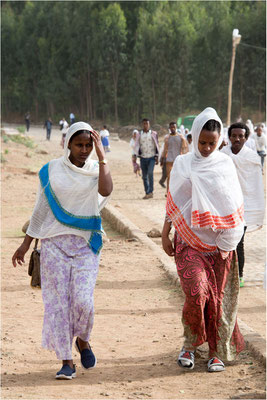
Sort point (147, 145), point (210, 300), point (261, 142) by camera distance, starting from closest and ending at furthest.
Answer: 1. point (210, 300)
2. point (147, 145)
3. point (261, 142)

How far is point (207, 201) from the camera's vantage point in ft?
16.2

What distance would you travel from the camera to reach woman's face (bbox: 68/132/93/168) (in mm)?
4844

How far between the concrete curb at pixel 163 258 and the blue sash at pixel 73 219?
4.57 ft

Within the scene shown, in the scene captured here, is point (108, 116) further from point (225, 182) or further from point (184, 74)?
point (225, 182)

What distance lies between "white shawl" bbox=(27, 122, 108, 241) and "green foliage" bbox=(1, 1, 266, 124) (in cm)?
5337

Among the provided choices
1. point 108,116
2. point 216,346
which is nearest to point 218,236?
point 216,346

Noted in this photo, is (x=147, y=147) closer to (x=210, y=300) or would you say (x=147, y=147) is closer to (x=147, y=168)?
(x=147, y=168)

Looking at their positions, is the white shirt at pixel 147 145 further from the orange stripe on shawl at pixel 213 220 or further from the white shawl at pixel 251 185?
the orange stripe on shawl at pixel 213 220

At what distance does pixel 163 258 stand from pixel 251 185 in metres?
1.80

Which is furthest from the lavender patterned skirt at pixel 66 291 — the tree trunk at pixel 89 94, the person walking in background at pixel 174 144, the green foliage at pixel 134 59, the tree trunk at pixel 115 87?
the tree trunk at pixel 89 94

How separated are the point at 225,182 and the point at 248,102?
56.7 m

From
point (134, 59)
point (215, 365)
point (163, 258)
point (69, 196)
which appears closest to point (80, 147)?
point (69, 196)

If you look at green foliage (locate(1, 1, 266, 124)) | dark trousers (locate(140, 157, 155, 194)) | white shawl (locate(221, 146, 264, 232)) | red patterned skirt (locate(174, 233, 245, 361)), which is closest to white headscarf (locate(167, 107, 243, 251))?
red patterned skirt (locate(174, 233, 245, 361))

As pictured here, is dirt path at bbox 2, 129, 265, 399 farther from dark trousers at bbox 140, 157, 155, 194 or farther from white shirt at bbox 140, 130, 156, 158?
dark trousers at bbox 140, 157, 155, 194
